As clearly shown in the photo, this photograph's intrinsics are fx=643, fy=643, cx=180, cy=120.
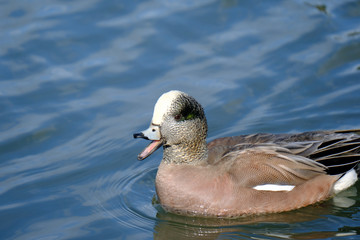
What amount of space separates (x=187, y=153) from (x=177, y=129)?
334 mm

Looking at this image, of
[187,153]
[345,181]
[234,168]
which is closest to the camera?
[234,168]

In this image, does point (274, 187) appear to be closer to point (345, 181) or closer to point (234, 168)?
point (234, 168)

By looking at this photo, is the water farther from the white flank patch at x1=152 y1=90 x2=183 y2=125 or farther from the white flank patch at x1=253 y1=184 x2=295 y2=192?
the white flank patch at x1=152 y1=90 x2=183 y2=125

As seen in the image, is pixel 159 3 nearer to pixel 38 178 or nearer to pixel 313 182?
pixel 38 178

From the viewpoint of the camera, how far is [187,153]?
696 centimetres

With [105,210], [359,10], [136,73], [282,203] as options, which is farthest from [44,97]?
[359,10]

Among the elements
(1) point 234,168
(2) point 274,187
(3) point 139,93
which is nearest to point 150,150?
(1) point 234,168

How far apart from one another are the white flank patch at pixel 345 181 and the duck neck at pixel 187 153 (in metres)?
1.51

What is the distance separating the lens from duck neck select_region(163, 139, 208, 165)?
22.8 feet

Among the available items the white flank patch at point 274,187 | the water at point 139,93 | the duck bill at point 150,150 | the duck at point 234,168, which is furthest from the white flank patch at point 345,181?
the duck bill at point 150,150

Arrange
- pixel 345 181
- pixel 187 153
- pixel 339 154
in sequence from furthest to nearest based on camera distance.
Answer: pixel 345 181 → pixel 339 154 → pixel 187 153

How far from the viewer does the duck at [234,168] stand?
672 centimetres

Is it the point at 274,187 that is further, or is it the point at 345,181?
the point at 345,181

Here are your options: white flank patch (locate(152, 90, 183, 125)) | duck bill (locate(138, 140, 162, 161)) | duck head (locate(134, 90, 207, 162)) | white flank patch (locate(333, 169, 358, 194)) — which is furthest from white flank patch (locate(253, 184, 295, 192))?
white flank patch (locate(152, 90, 183, 125))
